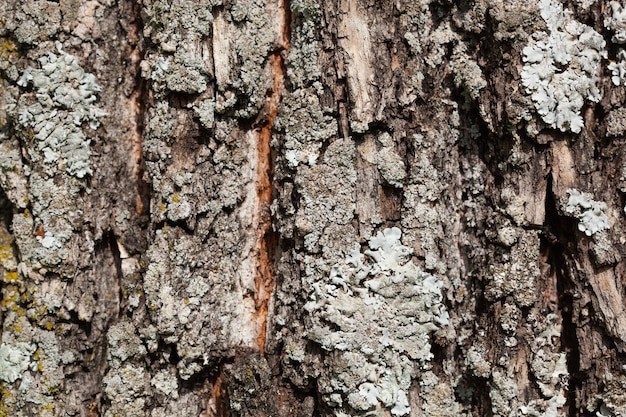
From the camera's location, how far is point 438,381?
6.32ft

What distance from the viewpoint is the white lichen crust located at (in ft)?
6.07

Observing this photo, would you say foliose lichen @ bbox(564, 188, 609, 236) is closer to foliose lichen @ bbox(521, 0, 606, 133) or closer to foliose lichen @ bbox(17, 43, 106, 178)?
foliose lichen @ bbox(521, 0, 606, 133)

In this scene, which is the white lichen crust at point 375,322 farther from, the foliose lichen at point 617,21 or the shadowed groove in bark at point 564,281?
the foliose lichen at point 617,21

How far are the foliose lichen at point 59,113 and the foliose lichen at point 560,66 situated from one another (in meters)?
1.42

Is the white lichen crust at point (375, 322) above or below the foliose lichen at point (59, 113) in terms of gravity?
below

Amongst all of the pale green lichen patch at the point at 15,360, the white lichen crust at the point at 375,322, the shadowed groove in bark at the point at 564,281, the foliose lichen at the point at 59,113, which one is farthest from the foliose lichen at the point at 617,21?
the pale green lichen patch at the point at 15,360

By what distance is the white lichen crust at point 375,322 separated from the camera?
1851 mm

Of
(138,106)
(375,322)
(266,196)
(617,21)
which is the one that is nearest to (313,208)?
(266,196)

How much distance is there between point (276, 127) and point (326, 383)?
82 centimetres

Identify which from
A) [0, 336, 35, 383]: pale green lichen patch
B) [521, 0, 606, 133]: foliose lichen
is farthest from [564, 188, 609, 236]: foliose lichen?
[0, 336, 35, 383]: pale green lichen patch

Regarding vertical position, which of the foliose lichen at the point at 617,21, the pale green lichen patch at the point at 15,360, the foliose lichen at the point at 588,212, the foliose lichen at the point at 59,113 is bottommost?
the pale green lichen patch at the point at 15,360

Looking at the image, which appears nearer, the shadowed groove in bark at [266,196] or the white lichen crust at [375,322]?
the white lichen crust at [375,322]

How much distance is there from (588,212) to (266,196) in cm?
100

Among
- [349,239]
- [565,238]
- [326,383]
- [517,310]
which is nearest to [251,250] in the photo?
[349,239]
